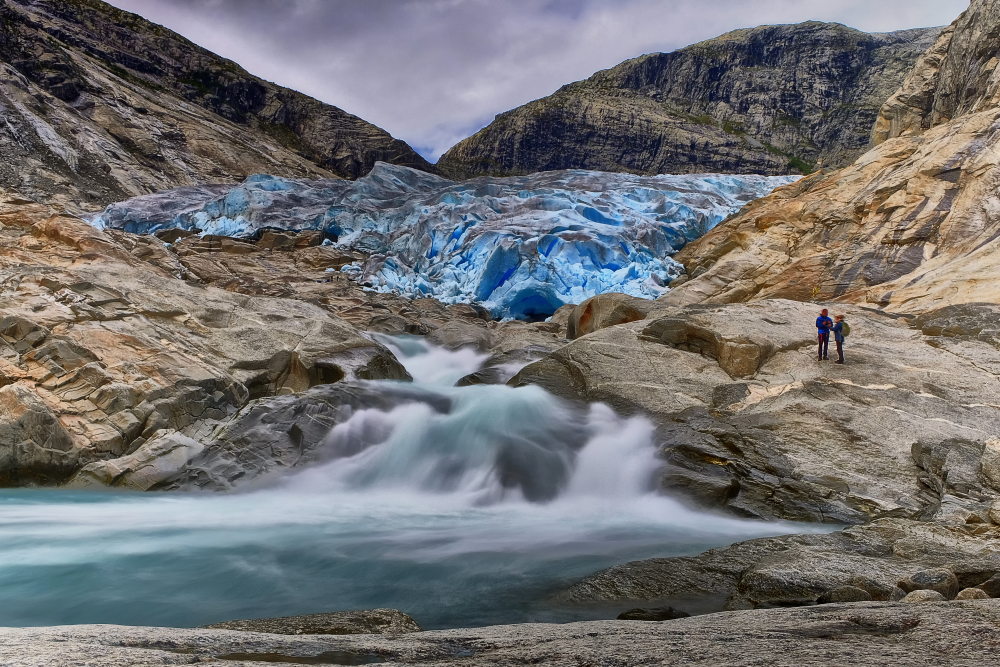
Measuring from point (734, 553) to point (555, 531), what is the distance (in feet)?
8.09

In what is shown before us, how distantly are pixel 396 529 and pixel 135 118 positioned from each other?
4277cm

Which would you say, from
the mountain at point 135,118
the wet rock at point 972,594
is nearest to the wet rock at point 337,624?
the wet rock at point 972,594

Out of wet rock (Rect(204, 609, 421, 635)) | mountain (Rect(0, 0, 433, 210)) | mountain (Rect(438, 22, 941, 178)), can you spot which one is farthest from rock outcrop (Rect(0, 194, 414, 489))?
mountain (Rect(438, 22, 941, 178))

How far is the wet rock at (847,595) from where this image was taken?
440cm

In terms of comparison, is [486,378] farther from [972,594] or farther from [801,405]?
[972,594]

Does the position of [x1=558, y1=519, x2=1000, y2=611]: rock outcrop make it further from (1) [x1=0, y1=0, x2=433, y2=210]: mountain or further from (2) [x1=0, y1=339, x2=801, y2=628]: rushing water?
(1) [x1=0, y1=0, x2=433, y2=210]: mountain

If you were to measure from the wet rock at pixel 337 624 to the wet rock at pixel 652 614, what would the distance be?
1576 millimetres

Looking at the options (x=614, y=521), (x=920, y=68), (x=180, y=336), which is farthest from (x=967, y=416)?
(x=920, y=68)

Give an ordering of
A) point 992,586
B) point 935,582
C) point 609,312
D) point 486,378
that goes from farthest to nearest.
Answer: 1. point 609,312
2. point 486,378
3. point 935,582
4. point 992,586

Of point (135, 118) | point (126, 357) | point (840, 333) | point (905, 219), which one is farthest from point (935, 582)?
point (135, 118)

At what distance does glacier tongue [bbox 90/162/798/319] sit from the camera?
2497cm

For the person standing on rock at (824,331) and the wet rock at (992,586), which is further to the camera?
the person standing on rock at (824,331)

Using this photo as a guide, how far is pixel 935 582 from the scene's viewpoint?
442 cm

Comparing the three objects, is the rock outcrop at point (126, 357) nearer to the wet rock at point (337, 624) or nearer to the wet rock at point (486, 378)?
the wet rock at point (486, 378)
